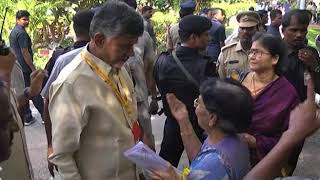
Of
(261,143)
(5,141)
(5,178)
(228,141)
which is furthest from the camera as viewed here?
(261,143)

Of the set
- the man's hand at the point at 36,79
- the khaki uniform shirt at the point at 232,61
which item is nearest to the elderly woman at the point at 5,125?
the man's hand at the point at 36,79

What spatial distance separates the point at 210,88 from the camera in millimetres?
2381

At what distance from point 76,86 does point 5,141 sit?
2.33 feet

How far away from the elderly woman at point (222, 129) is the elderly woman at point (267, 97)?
1.44ft

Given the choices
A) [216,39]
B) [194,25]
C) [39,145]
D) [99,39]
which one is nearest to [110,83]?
[99,39]

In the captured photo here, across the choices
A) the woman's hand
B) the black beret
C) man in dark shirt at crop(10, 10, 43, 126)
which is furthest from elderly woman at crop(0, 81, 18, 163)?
man in dark shirt at crop(10, 10, 43, 126)

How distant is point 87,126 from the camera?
238 centimetres

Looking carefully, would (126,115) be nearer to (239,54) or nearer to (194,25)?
(194,25)

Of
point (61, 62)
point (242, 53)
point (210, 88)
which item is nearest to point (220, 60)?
point (242, 53)

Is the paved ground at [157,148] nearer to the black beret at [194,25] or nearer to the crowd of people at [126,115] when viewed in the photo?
the black beret at [194,25]

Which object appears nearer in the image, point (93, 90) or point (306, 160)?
point (93, 90)

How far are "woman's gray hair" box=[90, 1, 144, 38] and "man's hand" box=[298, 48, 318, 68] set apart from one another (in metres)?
1.91

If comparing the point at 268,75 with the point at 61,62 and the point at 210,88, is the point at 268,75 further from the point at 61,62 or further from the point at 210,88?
the point at 61,62

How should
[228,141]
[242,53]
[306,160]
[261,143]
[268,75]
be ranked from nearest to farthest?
[228,141], [261,143], [268,75], [242,53], [306,160]
